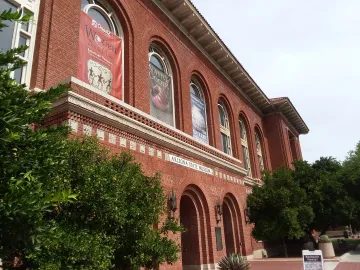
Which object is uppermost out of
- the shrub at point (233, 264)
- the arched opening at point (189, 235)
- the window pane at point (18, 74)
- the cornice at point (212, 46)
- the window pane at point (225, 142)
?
the cornice at point (212, 46)

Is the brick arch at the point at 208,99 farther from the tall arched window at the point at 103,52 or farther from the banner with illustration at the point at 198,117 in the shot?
the tall arched window at the point at 103,52

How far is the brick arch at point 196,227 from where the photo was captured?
523 inches

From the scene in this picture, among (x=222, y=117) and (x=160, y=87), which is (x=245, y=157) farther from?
(x=160, y=87)

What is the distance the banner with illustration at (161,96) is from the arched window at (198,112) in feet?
6.70

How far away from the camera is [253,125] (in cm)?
2853

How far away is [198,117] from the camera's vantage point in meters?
19.0

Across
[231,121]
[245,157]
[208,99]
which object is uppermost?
[208,99]

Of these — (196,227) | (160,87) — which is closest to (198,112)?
(160,87)

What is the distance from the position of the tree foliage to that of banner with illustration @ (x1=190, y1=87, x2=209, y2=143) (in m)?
10.9

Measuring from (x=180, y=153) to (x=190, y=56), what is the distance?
831 cm

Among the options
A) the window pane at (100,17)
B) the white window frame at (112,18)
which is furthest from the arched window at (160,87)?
the window pane at (100,17)

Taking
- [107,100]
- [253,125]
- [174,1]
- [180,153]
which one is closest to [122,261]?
[107,100]

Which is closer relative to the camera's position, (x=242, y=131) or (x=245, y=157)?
(x=245, y=157)

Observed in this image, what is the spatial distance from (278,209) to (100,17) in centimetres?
1364
